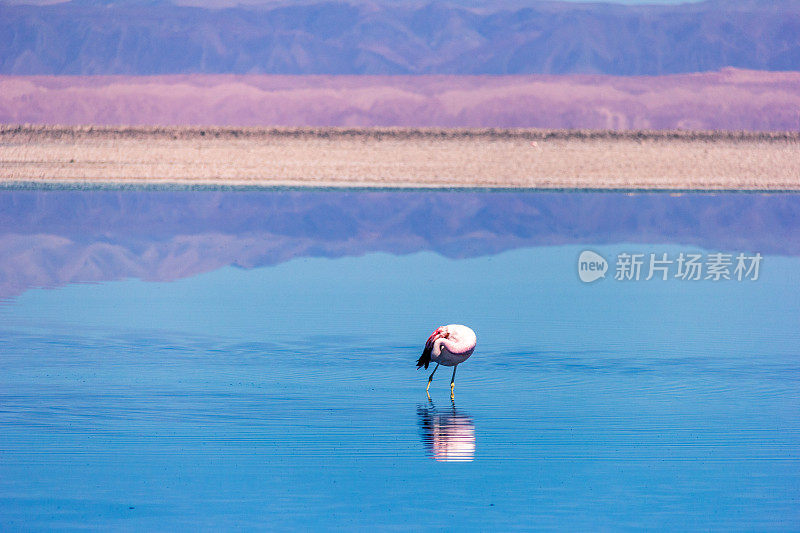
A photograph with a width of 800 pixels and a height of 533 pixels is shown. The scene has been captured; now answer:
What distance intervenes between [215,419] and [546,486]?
2.17m

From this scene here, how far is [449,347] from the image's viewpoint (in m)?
8.47

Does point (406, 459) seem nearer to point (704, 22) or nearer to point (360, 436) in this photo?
point (360, 436)

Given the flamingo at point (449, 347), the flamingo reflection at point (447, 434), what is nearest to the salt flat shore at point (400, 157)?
the flamingo at point (449, 347)

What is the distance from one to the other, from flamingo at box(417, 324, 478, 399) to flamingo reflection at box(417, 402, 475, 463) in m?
0.42

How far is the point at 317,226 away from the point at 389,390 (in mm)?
13019

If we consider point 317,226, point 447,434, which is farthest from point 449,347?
point 317,226

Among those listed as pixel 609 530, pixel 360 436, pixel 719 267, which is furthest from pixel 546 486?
pixel 719 267

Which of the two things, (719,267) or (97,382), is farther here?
(719,267)

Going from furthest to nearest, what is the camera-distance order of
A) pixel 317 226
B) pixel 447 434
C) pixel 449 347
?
pixel 317 226 < pixel 449 347 < pixel 447 434

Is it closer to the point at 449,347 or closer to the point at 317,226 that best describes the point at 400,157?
the point at 317,226

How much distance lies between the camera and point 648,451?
274 inches

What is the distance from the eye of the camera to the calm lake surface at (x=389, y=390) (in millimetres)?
6043

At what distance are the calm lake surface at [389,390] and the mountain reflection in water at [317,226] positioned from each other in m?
0.17

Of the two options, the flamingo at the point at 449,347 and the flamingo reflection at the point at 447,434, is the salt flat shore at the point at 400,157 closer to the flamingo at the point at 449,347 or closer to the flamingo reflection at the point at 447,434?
the flamingo at the point at 449,347
